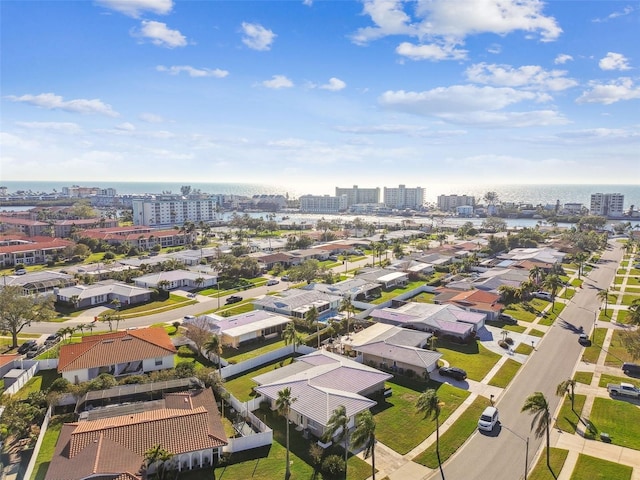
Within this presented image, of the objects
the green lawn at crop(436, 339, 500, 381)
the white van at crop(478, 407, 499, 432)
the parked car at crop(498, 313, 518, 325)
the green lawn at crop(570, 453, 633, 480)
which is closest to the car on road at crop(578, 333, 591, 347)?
the parked car at crop(498, 313, 518, 325)

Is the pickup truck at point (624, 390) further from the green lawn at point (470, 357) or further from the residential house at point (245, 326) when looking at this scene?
the residential house at point (245, 326)

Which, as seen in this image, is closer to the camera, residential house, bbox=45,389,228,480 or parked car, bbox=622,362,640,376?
residential house, bbox=45,389,228,480

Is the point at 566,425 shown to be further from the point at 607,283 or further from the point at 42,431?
the point at 607,283

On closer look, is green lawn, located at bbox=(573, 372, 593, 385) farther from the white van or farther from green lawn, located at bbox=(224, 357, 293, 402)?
green lawn, located at bbox=(224, 357, 293, 402)

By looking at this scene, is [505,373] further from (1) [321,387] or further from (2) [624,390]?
(1) [321,387]

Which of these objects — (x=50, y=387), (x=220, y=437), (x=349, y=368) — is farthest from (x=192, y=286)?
(x=220, y=437)

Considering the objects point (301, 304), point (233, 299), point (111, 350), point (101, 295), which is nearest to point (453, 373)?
point (301, 304)

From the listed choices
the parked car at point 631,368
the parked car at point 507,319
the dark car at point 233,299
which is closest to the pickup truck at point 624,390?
the parked car at point 631,368
